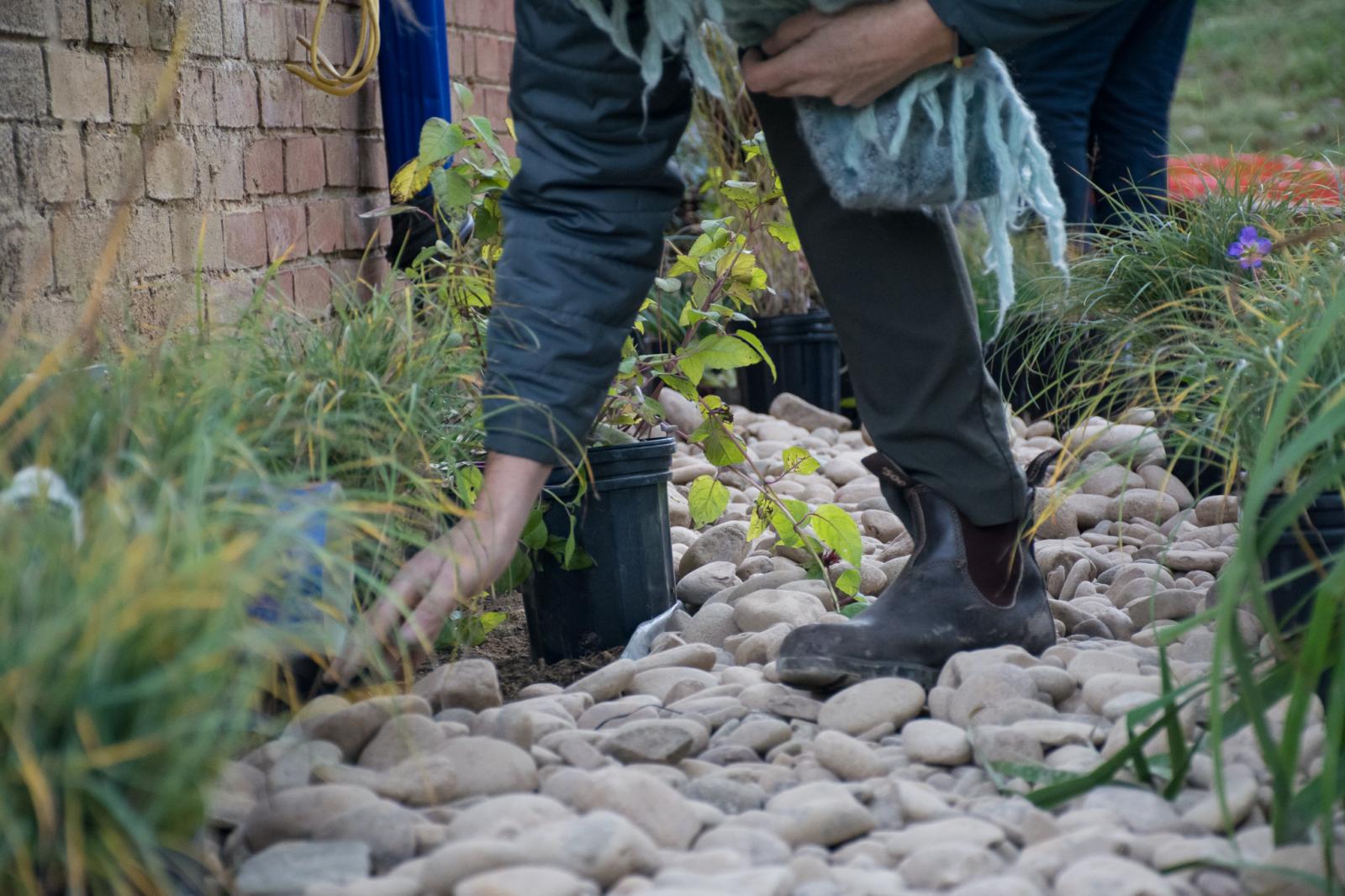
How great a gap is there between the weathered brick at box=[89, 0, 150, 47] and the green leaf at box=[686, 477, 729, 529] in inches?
42.7

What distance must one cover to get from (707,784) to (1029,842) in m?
0.30

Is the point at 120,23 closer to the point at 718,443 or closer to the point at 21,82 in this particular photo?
the point at 21,82

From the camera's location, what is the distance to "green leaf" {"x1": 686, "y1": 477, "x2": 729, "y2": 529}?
2051 millimetres

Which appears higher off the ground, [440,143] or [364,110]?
[364,110]

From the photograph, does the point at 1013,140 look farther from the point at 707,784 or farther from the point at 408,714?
the point at 408,714

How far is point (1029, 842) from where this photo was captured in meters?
1.12

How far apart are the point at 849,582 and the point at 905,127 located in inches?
29.4

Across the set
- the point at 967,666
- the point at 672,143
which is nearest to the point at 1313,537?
the point at 967,666

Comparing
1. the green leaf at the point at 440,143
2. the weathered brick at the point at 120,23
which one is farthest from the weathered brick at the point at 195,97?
the green leaf at the point at 440,143

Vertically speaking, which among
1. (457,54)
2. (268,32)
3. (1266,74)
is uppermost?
(1266,74)

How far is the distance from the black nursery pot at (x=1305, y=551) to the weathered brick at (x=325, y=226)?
1758 mm

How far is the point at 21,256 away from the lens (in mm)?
1750

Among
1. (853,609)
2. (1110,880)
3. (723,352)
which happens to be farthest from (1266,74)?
(1110,880)

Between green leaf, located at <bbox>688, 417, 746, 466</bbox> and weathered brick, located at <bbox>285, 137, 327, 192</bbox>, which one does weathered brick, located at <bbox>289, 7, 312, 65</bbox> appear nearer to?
weathered brick, located at <bbox>285, 137, 327, 192</bbox>
